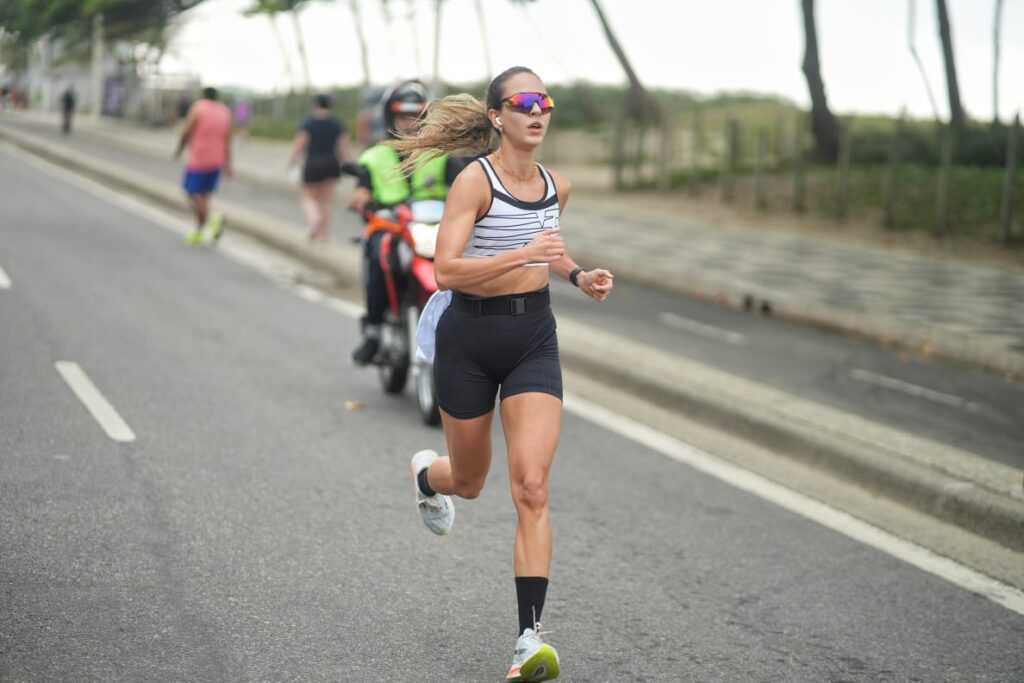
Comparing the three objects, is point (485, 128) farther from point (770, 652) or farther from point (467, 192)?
point (770, 652)

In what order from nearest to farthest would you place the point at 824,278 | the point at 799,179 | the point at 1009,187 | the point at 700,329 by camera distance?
the point at 700,329 < the point at 824,278 < the point at 1009,187 < the point at 799,179

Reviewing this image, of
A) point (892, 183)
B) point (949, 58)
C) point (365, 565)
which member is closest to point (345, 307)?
point (365, 565)

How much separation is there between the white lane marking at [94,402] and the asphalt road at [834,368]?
15.5 feet

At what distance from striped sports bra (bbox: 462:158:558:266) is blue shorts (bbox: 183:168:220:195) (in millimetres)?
13563

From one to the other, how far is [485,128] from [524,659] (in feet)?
6.21

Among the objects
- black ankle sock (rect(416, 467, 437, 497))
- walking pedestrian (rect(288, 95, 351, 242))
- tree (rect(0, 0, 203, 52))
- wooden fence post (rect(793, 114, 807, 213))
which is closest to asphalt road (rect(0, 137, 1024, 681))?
black ankle sock (rect(416, 467, 437, 497))

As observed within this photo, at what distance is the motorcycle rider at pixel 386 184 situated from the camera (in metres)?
8.18

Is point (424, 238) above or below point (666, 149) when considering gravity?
below

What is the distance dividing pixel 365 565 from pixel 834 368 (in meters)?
6.71

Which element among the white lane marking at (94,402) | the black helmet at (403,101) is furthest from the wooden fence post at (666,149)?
the white lane marking at (94,402)

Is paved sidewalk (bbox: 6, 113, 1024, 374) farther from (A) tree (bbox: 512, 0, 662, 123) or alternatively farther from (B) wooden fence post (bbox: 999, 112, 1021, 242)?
(A) tree (bbox: 512, 0, 662, 123)

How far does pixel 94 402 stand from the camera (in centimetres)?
819

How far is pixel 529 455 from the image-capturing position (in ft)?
14.8

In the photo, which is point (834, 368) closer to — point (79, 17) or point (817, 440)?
point (817, 440)
